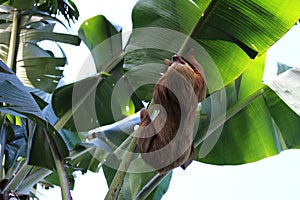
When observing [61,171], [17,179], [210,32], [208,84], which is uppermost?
[210,32]

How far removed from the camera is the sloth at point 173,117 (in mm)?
1116

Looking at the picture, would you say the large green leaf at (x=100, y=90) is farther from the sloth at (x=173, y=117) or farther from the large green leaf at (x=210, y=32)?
the sloth at (x=173, y=117)

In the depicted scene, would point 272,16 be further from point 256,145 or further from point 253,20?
point 256,145

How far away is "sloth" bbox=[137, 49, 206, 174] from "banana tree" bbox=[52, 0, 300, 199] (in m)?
0.37

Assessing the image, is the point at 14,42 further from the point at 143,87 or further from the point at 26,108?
the point at 26,108

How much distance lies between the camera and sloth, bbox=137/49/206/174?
1116mm

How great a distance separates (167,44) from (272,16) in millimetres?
382

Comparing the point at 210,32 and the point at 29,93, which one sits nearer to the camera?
the point at 29,93

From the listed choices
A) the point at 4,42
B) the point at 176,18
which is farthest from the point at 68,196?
the point at 4,42

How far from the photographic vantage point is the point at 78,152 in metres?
1.88

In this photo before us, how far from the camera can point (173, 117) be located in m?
1.13

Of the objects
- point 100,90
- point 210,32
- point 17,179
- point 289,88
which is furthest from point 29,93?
point 289,88

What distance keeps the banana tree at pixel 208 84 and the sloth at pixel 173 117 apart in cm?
37

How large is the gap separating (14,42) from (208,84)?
0.90 meters
